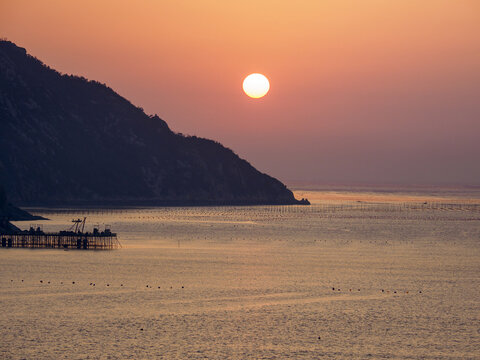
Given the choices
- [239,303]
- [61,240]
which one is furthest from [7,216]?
[239,303]

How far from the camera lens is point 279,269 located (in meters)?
90.6

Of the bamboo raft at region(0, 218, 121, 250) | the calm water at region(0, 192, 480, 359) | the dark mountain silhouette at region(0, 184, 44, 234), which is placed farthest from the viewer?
the dark mountain silhouette at region(0, 184, 44, 234)

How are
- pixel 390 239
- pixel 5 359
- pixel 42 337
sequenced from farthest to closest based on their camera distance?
pixel 390 239 < pixel 42 337 < pixel 5 359

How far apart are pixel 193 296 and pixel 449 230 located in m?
112

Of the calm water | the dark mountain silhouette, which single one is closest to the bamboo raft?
the dark mountain silhouette

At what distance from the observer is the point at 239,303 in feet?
216

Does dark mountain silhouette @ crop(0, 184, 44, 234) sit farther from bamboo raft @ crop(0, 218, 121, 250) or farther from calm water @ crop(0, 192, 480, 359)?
calm water @ crop(0, 192, 480, 359)

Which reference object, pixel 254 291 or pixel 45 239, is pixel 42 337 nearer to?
pixel 254 291

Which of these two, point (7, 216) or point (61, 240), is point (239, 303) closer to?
point (61, 240)

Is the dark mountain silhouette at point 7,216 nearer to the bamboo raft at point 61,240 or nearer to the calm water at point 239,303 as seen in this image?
the bamboo raft at point 61,240

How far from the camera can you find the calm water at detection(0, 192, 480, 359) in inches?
1986

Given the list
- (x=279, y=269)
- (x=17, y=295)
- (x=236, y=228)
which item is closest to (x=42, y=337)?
(x=17, y=295)

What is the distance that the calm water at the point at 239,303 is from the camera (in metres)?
50.4

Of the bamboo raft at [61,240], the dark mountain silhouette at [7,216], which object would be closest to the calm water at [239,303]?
the bamboo raft at [61,240]
